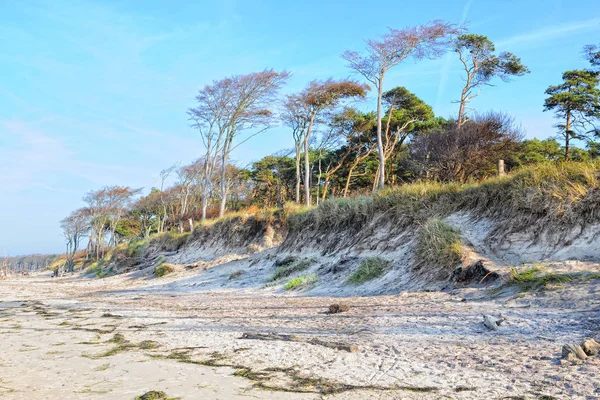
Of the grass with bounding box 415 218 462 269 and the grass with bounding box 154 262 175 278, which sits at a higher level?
the grass with bounding box 415 218 462 269

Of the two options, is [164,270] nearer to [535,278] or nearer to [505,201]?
[505,201]

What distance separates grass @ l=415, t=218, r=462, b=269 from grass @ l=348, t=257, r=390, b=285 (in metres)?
0.89

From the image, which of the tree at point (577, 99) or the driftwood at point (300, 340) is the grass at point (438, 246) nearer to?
the driftwood at point (300, 340)

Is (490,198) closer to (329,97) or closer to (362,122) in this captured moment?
(329,97)

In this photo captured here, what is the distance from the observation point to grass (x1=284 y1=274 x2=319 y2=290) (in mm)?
10000

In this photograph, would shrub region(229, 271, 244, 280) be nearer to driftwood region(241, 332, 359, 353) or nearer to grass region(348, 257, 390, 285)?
grass region(348, 257, 390, 285)

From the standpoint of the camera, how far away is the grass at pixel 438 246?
7621mm

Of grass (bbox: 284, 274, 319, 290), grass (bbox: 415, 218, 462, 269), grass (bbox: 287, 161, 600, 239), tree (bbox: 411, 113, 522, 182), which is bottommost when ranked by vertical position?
grass (bbox: 284, 274, 319, 290)

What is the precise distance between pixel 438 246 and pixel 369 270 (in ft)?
5.70

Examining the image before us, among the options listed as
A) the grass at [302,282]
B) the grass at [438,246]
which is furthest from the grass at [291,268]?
the grass at [438,246]

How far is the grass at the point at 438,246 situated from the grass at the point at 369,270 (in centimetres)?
89

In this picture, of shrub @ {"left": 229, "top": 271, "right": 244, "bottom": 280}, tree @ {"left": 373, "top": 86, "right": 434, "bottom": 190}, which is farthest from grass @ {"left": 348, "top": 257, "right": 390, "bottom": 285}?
tree @ {"left": 373, "top": 86, "right": 434, "bottom": 190}

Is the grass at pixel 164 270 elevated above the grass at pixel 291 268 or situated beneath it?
situated beneath

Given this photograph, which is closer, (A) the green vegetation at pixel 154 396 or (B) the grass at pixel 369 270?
(A) the green vegetation at pixel 154 396
